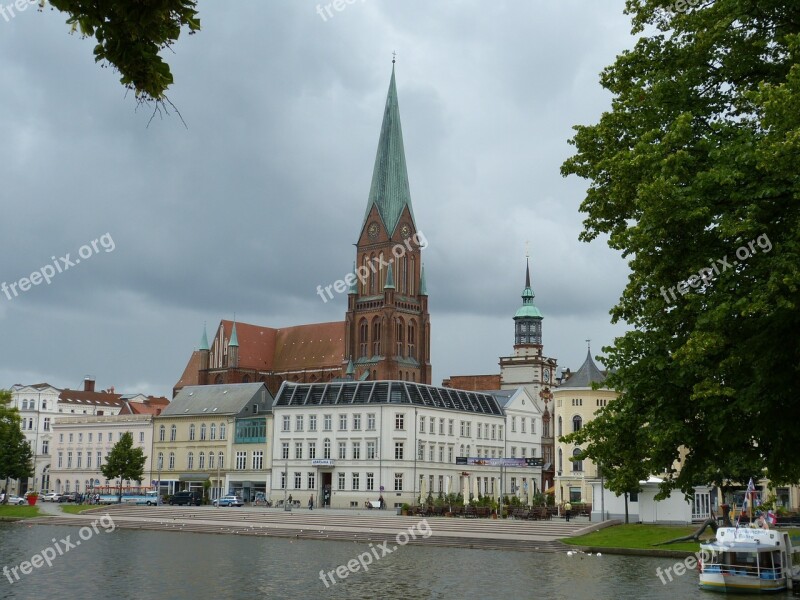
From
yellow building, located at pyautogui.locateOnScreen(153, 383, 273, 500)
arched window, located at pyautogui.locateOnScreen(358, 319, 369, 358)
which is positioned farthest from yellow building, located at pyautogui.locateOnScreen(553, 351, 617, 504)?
arched window, located at pyautogui.locateOnScreen(358, 319, 369, 358)

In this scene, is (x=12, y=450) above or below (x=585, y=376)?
below

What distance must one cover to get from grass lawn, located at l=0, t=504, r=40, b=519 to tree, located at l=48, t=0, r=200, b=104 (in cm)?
7518

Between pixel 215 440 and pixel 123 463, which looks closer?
pixel 123 463

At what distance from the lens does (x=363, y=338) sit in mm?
139750

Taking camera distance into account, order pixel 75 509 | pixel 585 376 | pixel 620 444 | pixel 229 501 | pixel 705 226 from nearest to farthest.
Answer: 1. pixel 705 226
2. pixel 620 444
3. pixel 75 509
4. pixel 229 501
5. pixel 585 376

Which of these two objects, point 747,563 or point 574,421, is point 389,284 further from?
point 747,563

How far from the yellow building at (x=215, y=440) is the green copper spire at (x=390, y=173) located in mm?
45529

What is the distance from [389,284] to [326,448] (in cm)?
5006

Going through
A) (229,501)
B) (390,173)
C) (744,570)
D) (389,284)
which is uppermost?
(390,173)

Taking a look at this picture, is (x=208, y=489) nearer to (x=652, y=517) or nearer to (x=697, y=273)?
(x=652, y=517)

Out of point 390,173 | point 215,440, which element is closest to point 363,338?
point 390,173

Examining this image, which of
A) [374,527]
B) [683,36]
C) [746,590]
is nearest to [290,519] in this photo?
[374,527]

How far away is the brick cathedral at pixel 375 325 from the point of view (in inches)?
5438

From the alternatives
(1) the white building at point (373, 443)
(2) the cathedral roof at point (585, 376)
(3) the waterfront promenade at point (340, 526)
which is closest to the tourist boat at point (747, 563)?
(3) the waterfront promenade at point (340, 526)
